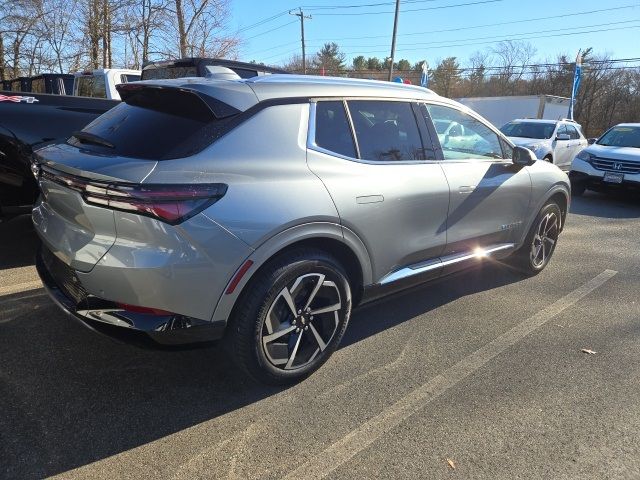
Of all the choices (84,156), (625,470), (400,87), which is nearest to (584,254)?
(400,87)

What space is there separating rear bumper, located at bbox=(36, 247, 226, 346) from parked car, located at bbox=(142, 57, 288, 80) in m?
4.52

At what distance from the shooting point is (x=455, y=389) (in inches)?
121

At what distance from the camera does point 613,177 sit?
9.89 metres

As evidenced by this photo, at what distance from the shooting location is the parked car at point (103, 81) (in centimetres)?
819

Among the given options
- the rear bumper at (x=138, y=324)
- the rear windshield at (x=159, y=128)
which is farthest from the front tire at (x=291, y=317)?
the rear windshield at (x=159, y=128)

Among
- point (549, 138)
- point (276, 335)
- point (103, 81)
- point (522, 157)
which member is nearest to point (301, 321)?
point (276, 335)

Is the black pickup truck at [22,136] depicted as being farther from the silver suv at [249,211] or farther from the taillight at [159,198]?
the taillight at [159,198]

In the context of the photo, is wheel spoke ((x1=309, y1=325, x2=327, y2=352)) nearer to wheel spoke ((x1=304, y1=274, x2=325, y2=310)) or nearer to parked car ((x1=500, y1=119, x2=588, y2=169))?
wheel spoke ((x1=304, y1=274, x2=325, y2=310))

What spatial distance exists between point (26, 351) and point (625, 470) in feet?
11.4

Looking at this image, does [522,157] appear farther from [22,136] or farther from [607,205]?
[607,205]

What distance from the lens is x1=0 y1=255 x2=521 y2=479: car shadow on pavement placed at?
2.43 metres

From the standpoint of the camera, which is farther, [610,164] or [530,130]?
[530,130]

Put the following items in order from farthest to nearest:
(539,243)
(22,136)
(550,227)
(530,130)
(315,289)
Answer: (530,130)
(550,227)
(539,243)
(22,136)
(315,289)

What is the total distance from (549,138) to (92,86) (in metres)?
10.9
